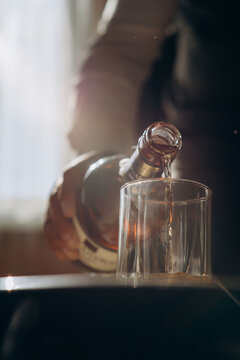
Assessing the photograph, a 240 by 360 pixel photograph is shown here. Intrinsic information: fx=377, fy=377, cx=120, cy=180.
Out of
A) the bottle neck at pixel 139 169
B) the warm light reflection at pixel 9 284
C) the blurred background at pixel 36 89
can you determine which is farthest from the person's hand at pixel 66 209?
the blurred background at pixel 36 89

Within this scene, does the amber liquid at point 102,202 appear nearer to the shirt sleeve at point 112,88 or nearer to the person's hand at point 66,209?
the person's hand at point 66,209

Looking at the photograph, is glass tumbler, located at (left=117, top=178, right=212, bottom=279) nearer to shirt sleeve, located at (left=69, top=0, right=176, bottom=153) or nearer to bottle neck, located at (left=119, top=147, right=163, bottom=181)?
bottle neck, located at (left=119, top=147, right=163, bottom=181)

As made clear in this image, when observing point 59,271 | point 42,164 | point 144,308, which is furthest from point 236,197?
point 42,164

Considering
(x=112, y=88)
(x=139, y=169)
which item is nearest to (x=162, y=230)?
(x=139, y=169)

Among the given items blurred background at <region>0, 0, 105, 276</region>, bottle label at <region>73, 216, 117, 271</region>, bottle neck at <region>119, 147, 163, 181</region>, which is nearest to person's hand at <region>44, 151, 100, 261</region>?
bottle label at <region>73, 216, 117, 271</region>

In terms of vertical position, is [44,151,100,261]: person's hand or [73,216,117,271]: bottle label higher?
[44,151,100,261]: person's hand

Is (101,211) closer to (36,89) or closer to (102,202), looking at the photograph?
(102,202)
